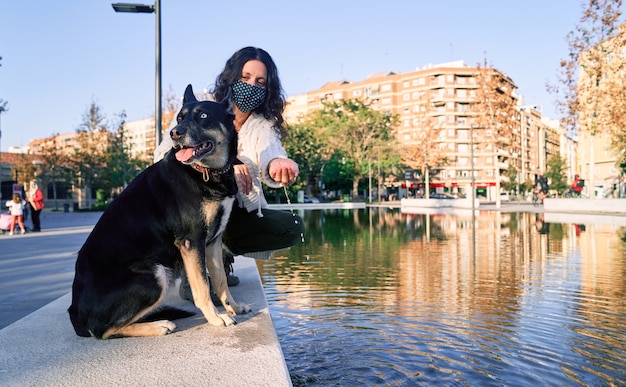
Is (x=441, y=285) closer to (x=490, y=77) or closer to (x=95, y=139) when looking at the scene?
(x=490, y=77)

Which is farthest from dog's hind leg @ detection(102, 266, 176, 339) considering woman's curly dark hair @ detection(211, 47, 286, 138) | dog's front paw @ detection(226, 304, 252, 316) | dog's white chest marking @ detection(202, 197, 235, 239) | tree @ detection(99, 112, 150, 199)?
tree @ detection(99, 112, 150, 199)

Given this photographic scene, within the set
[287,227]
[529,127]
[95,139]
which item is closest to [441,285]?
[287,227]

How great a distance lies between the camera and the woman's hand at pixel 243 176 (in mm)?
3145

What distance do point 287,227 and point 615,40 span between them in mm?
29555

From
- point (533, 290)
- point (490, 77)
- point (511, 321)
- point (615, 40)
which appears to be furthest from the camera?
point (490, 77)

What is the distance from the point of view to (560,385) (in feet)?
10.3

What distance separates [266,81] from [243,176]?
1.04 metres

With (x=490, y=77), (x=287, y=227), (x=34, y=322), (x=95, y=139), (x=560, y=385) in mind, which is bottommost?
(x=560, y=385)

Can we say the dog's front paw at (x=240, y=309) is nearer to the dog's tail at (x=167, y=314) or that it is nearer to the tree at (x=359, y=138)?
the dog's tail at (x=167, y=314)

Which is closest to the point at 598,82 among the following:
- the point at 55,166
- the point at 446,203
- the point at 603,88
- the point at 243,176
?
the point at 603,88

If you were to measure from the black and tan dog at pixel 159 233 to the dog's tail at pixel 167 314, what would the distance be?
29mm

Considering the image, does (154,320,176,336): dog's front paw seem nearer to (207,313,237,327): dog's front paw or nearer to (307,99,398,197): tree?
(207,313,237,327): dog's front paw

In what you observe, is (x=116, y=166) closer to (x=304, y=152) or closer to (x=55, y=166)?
(x=55, y=166)

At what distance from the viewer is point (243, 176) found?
3.18m
